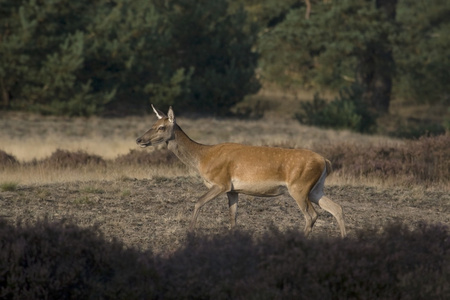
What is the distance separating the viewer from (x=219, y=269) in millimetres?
7504

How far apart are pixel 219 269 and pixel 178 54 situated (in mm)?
33042

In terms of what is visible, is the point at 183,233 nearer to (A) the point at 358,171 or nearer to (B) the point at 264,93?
(A) the point at 358,171

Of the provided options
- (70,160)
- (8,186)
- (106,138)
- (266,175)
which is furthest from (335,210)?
(106,138)

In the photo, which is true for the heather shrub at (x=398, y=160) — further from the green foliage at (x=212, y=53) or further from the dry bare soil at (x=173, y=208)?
the green foliage at (x=212, y=53)

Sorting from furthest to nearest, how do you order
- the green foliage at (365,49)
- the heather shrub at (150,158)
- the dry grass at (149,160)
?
the green foliage at (365,49), the heather shrub at (150,158), the dry grass at (149,160)

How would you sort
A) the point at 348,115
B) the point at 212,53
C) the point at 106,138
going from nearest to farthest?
the point at 106,138
the point at 348,115
the point at 212,53

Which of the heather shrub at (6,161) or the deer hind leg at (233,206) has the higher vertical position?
the heather shrub at (6,161)

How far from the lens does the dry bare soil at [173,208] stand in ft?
38.0

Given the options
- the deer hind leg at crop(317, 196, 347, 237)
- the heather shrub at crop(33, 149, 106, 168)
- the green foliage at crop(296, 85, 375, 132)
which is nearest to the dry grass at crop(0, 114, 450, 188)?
the heather shrub at crop(33, 149, 106, 168)

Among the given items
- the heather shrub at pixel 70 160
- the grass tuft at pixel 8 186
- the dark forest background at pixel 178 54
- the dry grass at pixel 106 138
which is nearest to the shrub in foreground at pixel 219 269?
the grass tuft at pixel 8 186

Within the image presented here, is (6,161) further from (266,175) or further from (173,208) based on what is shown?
(266,175)

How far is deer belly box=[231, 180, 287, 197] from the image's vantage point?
35.9 ft

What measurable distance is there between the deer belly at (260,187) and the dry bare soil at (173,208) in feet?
1.48

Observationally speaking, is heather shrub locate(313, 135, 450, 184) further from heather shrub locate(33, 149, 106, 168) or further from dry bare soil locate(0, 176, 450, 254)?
heather shrub locate(33, 149, 106, 168)
